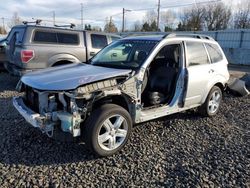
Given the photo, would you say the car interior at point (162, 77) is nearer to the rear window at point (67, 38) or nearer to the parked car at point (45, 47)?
the parked car at point (45, 47)

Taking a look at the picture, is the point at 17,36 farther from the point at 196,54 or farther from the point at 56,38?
the point at 196,54

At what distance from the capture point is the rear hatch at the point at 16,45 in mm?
7496

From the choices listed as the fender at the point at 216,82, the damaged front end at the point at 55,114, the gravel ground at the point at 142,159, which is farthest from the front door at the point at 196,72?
the damaged front end at the point at 55,114

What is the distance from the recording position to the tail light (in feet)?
24.0

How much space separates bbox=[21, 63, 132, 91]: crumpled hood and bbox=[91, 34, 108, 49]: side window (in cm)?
455

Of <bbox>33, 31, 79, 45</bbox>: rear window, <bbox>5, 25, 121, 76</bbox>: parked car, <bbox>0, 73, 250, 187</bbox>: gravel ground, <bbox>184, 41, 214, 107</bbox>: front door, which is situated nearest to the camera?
<bbox>0, 73, 250, 187</bbox>: gravel ground

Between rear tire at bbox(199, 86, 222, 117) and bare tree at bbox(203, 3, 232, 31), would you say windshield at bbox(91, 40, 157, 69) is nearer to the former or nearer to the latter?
rear tire at bbox(199, 86, 222, 117)

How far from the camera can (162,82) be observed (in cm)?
532

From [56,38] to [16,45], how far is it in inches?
46.1

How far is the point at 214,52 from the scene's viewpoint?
6.05 m

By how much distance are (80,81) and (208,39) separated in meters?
3.58

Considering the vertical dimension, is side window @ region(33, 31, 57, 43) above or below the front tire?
above

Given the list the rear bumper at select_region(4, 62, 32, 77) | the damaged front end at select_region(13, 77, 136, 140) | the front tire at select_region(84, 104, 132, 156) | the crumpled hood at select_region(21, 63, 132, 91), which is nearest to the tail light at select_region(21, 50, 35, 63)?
the rear bumper at select_region(4, 62, 32, 77)

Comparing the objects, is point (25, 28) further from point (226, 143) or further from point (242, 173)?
point (242, 173)
